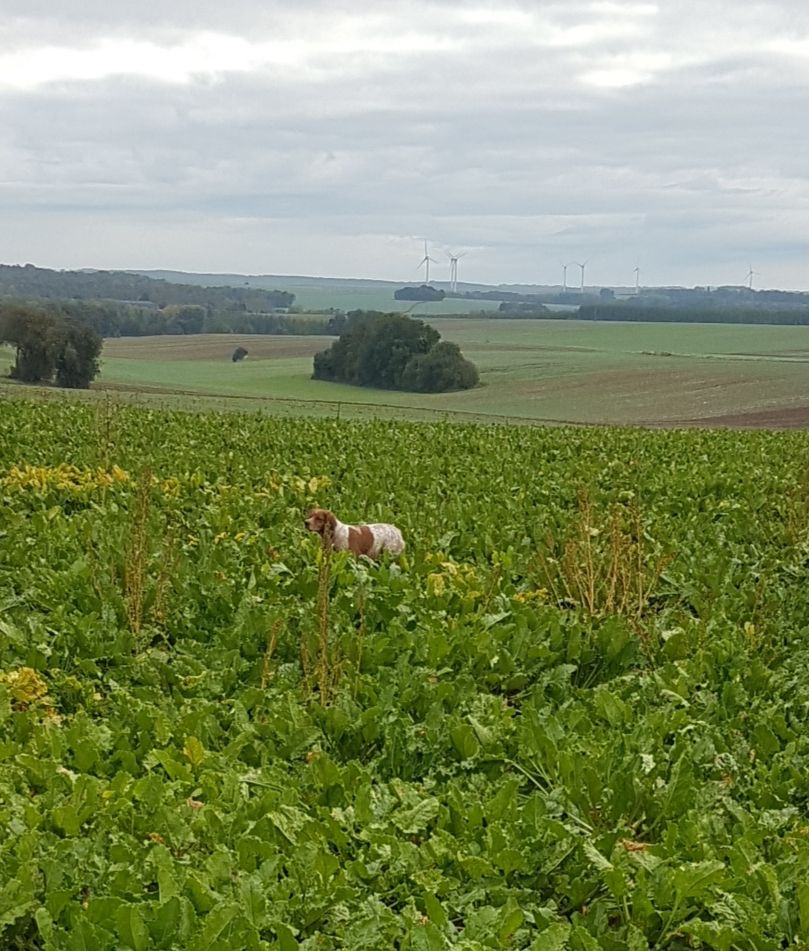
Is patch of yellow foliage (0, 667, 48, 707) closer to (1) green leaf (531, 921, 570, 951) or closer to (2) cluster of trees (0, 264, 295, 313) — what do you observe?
(1) green leaf (531, 921, 570, 951)

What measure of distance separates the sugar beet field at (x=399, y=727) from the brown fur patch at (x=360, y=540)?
240 mm

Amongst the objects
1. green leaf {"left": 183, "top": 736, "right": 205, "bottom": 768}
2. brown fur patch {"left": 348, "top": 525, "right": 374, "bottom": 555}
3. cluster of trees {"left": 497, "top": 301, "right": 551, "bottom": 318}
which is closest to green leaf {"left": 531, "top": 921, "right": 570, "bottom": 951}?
green leaf {"left": 183, "top": 736, "right": 205, "bottom": 768}

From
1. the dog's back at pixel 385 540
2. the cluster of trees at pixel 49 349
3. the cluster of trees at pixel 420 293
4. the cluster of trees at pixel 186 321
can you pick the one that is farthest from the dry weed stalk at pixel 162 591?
the cluster of trees at pixel 420 293

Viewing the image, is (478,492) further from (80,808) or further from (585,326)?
(585,326)

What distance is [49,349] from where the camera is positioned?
48375 millimetres

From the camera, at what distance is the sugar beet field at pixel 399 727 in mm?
3488

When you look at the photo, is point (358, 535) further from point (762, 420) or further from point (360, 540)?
point (762, 420)

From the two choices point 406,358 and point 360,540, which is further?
point 406,358

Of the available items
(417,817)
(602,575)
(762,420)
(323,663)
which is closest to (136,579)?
(323,663)

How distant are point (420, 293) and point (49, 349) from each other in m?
83.5

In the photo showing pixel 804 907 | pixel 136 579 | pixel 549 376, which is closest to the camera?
pixel 804 907

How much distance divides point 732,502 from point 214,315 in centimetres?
8793

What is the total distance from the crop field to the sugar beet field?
23.0 metres

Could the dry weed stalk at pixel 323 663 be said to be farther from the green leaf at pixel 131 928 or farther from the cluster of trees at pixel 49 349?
the cluster of trees at pixel 49 349
